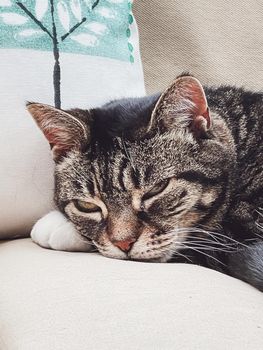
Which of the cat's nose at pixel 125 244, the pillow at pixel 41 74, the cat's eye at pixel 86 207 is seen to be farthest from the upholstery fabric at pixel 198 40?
the cat's nose at pixel 125 244

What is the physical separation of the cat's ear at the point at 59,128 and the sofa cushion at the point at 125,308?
0.28 m

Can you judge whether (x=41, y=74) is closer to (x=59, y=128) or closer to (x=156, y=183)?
(x=59, y=128)

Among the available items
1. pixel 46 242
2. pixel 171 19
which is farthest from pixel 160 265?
pixel 171 19

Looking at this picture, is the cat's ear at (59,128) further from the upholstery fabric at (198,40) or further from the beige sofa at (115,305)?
the upholstery fabric at (198,40)

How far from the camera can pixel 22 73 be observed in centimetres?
122

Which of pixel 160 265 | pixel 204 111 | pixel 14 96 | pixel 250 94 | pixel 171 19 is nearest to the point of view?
pixel 160 265

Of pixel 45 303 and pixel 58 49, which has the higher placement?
pixel 58 49

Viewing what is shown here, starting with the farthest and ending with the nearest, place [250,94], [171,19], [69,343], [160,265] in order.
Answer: [171,19] < [250,94] < [160,265] < [69,343]

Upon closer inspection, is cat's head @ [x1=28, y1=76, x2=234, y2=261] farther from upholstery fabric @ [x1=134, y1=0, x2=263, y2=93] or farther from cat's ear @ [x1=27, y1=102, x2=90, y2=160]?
upholstery fabric @ [x1=134, y1=0, x2=263, y2=93]

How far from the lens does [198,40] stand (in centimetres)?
163

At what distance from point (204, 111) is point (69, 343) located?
551mm

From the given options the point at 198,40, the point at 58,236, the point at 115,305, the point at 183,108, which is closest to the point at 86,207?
the point at 58,236

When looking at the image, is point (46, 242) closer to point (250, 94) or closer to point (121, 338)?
point (121, 338)

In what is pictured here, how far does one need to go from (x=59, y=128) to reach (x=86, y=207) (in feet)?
0.52
